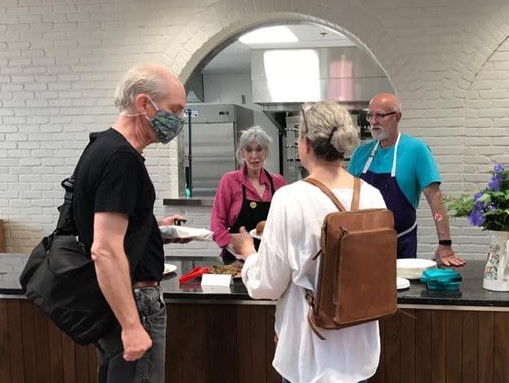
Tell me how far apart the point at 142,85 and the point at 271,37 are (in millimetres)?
4758

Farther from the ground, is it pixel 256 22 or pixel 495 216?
pixel 256 22

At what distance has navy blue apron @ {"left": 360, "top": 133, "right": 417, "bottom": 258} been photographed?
3139 mm

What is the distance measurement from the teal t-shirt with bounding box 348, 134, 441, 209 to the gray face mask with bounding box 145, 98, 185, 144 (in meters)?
1.67

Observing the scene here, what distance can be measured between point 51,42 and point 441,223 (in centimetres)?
370

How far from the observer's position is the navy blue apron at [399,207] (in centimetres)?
314

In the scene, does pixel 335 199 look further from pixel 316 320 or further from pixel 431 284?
pixel 431 284

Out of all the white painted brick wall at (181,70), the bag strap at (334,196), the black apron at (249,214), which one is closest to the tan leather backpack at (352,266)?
the bag strap at (334,196)

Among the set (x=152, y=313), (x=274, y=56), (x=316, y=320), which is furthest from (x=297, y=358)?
(x=274, y=56)

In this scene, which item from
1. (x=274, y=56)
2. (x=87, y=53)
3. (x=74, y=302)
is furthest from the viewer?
(x=274, y=56)

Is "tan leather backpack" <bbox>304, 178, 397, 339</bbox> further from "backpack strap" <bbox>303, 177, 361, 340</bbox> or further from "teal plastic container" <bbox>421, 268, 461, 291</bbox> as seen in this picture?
"teal plastic container" <bbox>421, 268, 461, 291</bbox>

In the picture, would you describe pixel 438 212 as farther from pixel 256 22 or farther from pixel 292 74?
pixel 292 74

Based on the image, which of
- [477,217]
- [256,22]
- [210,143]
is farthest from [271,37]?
[477,217]

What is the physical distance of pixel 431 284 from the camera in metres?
2.31

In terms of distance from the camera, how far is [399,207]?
3.15 metres
